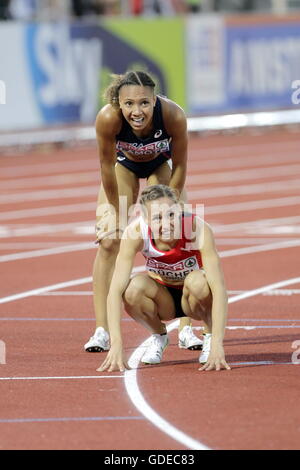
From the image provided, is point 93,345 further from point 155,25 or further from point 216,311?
point 155,25

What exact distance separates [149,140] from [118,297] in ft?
4.38

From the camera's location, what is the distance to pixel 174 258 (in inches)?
297

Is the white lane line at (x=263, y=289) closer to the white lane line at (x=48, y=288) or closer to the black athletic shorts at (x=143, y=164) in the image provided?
the white lane line at (x=48, y=288)

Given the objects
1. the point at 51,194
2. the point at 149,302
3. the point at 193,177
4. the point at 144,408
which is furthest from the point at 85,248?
the point at 193,177

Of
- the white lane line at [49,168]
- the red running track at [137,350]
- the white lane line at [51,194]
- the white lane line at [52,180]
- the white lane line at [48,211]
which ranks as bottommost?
the red running track at [137,350]

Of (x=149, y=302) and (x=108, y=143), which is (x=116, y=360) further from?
(x=108, y=143)

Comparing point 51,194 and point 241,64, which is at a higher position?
point 241,64

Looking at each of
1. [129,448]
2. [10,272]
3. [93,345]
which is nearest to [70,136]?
[10,272]

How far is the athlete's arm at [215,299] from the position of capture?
709 cm

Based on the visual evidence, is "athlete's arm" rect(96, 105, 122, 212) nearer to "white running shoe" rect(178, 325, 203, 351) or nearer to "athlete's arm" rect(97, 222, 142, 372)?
"athlete's arm" rect(97, 222, 142, 372)

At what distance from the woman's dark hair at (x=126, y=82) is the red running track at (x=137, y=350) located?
1.71m

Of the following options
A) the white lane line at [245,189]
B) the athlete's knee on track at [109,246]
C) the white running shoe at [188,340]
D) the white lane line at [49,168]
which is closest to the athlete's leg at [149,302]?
the white running shoe at [188,340]

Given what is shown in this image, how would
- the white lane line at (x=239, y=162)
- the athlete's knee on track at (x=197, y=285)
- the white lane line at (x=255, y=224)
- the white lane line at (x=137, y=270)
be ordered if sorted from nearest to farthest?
the athlete's knee on track at (x=197, y=285)
the white lane line at (x=137, y=270)
the white lane line at (x=255, y=224)
the white lane line at (x=239, y=162)

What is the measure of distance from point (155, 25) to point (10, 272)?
1389 centimetres
